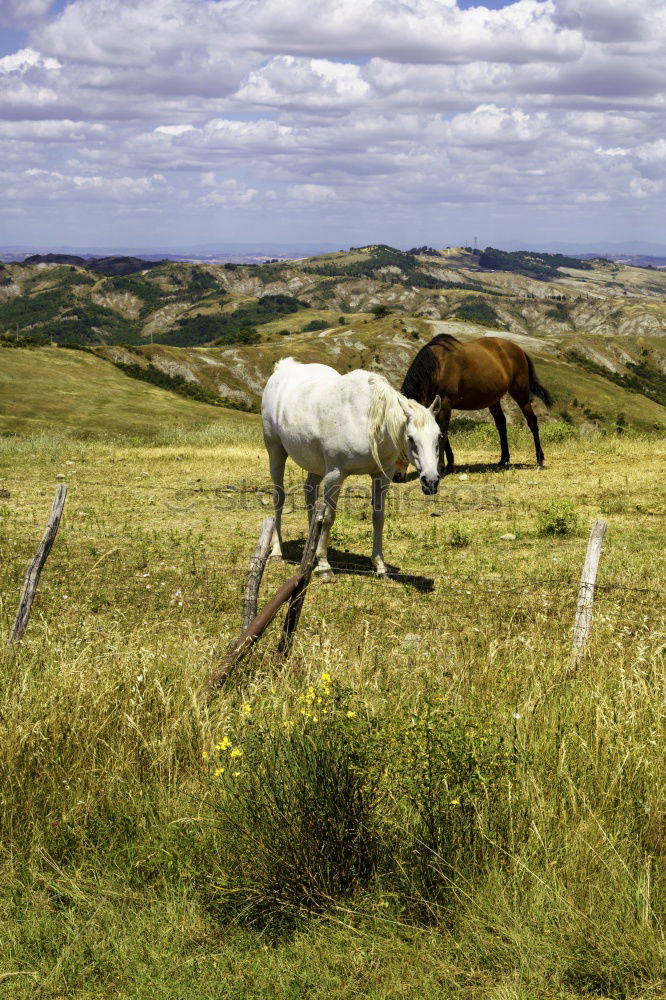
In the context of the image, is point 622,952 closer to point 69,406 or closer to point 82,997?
point 82,997

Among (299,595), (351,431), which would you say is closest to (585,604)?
(299,595)

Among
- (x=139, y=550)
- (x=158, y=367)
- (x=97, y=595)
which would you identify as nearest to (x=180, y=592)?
(x=97, y=595)

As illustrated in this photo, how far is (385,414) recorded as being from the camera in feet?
33.9

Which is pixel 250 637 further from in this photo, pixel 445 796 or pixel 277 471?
pixel 277 471

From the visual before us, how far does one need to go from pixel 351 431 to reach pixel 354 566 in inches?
84.5

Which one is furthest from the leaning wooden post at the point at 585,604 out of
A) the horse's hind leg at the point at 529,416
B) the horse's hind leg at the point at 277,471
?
the horse's hind leg at the point at 529,416

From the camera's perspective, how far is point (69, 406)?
123 feet

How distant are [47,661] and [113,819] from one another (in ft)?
5.37

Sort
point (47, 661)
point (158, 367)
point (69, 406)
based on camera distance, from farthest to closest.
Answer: point (158, 367) → point (69, 406) → point (47, 661)

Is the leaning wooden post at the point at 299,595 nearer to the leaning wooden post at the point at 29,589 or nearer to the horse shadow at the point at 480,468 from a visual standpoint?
the leaning wooden post at the point at 29,589

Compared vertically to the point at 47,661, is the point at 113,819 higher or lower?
lower

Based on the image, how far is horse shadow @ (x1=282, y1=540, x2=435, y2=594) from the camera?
10258mm

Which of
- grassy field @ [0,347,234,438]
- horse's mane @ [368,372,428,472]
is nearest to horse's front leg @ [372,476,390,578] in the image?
horse's mane @ [368,372,428,472]

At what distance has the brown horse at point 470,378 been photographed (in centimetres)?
1809
